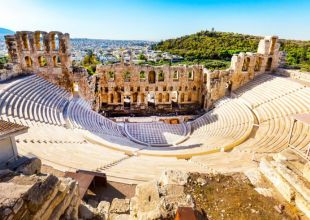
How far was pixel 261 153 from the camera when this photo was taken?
39.8 feet

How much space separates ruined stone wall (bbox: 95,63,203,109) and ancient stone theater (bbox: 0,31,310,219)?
0.13 meters

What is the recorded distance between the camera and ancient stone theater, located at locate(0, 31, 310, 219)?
295 inches

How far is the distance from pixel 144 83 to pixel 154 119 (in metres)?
5.37

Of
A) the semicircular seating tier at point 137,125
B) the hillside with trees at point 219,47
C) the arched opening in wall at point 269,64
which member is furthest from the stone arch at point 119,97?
the hillside with trees at point 219,47

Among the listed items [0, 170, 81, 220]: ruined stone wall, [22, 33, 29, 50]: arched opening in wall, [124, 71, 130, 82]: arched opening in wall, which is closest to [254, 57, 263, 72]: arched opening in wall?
[124, 71, 130, 82]: arched opening in wall

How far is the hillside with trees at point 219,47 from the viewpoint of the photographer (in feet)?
176

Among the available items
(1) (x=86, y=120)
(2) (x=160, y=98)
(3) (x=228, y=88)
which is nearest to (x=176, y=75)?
(2) (x=160, y=98)

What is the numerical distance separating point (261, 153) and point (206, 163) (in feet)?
11.2

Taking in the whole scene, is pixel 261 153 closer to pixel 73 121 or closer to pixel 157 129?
pixel 157 129

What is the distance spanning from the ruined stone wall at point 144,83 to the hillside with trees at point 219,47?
27968 millimetres

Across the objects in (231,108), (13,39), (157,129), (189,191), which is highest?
(13,39)

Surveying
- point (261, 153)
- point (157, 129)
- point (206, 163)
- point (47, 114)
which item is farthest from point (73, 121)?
point (261, 153)

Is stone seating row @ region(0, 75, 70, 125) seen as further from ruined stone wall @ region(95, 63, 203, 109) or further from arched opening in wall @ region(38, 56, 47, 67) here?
ruined stone wall @ region(95, 63, 203, 109)

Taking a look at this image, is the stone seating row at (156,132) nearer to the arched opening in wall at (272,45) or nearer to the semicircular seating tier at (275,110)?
the semicircular seating tier at (275,110)
